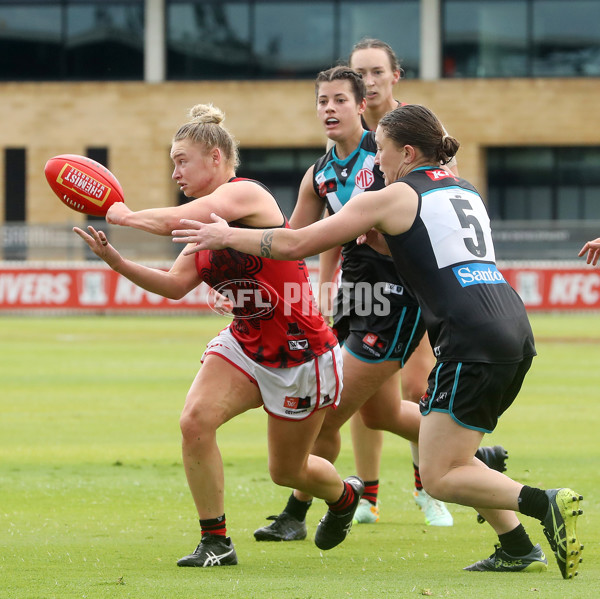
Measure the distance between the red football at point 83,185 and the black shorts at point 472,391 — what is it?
2.02 meters

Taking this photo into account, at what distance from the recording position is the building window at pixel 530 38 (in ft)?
132

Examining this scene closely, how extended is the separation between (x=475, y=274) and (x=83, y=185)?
2.16 metres

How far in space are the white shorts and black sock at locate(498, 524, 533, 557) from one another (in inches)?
47.5

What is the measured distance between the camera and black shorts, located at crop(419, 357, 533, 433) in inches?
219

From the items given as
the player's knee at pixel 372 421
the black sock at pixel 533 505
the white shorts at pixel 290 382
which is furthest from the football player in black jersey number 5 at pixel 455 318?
the player's knee at pixel 372 421

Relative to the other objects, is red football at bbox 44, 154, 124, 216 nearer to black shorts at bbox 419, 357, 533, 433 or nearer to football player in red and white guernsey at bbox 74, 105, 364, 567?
football player in red and white guernsey at bbox 74, 105, 364, 567

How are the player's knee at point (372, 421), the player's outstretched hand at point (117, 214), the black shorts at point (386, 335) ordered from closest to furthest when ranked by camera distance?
1. the player's outstretched hand at point (117, 214)
2. the black shorts at point (386, 335)
3. the player's knee at point (372, 421)

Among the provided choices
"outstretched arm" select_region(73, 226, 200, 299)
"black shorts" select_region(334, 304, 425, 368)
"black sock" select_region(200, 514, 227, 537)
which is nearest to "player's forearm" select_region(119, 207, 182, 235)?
"outstretched arm" select_region(73, 226, 200, 299)

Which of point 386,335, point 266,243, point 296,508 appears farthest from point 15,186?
point 266,243

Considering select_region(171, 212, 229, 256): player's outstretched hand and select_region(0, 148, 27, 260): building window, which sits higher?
select_region(0, 148, 27, 260): building window

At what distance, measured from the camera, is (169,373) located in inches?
651

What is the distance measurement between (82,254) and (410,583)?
26.2 metres

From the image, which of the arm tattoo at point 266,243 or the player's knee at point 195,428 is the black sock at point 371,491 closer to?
the player's knee at point 195,428

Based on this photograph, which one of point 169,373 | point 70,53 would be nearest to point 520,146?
point 70,53
